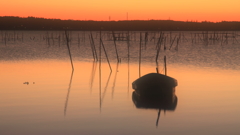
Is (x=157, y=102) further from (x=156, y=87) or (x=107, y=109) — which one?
(x=107, y=109)

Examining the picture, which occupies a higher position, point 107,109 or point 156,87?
point 156,87

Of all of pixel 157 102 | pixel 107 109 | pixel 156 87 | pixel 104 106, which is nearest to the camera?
pixel 107 109

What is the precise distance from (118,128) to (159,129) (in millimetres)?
682

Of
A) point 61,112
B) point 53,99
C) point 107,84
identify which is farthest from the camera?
point 107,84

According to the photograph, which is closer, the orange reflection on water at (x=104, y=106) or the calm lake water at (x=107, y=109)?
the calm lake water at (x=107, y=109)

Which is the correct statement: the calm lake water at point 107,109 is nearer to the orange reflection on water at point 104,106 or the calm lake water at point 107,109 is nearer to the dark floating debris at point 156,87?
the orange reflection on water at point 104,106

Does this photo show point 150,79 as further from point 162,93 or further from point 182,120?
point 182,120

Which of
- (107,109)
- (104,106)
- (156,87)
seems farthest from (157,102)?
(107,109)

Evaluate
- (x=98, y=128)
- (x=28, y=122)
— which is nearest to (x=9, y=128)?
(x=28, y=122)

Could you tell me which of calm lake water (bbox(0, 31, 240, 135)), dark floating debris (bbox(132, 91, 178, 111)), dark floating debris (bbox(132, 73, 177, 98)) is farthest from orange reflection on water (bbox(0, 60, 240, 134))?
dark floating debris (bbox(132, 73, 177, 98))

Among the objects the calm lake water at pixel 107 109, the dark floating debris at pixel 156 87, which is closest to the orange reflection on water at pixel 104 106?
the calm lake water at pixel 107 109

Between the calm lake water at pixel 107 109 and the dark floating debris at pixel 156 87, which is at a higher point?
the dark floating debris at pixel 156 87

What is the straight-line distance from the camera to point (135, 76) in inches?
575

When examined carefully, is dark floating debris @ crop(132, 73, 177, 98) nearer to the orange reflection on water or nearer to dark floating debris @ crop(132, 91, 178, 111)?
dark floating debris @ crop(132, 91, 178, 111)
